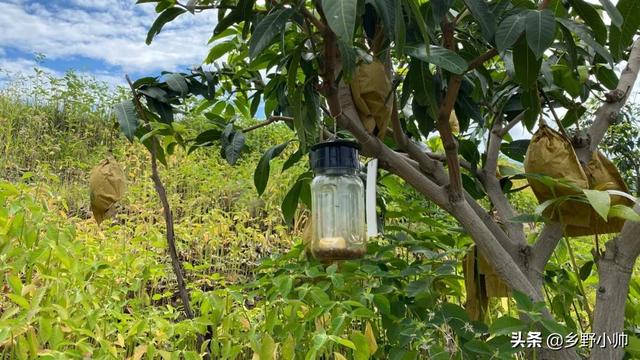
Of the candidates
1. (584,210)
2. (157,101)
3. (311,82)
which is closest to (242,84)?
(157,101)

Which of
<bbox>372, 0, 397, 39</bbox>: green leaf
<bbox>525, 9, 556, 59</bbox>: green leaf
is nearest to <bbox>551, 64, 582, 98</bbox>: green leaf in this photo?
<bbox>525, 9, 556, 59</bbox>: green leaf

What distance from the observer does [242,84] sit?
4.33 ft

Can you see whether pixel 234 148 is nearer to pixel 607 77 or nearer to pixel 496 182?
pixel 496 182

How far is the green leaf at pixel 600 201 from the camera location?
0.66m

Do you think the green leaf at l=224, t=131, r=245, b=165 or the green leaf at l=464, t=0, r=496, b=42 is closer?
the green leaf at l=464, t=0, r=496, b=42

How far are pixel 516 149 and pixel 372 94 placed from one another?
49cm

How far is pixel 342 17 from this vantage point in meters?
0.48

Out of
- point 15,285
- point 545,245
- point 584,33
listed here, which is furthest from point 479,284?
point 15,285

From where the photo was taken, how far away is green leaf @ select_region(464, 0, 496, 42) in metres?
0.65

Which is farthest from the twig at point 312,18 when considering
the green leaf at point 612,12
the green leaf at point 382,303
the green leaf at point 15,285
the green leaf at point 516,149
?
the green leaf at point 15,285

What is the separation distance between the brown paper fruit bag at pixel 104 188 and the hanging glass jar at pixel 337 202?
15.8 inches

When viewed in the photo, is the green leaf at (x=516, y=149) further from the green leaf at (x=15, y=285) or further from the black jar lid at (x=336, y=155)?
the green leaf at (x=15, y=285)

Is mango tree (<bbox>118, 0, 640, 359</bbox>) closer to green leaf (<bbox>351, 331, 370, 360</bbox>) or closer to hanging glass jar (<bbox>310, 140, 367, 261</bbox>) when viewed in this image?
hanging glass jar (<bbox>310, 140, 367, 261</bbox>)

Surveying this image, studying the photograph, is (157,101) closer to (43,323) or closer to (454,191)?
(43,323)
